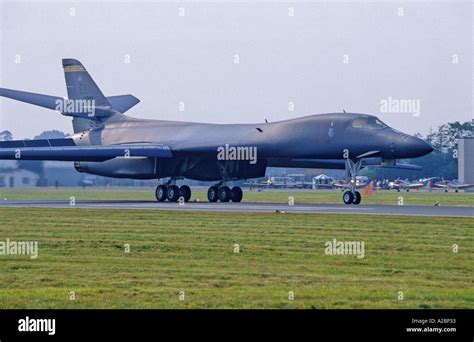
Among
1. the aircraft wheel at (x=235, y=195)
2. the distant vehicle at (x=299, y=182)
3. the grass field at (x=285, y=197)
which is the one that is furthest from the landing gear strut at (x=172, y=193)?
the distant vehicle at (x=299, y=182)

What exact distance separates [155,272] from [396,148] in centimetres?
2294

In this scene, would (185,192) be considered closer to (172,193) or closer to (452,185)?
(172,193)

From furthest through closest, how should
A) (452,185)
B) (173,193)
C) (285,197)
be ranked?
(452,185), (285,197), (173,193)

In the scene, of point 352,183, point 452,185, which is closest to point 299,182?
point 452,185

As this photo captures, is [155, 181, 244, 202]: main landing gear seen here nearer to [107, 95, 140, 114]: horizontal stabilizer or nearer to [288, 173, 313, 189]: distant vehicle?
[107, 95, 140, 114]: horizontal stabilizer

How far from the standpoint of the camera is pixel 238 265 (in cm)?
1919

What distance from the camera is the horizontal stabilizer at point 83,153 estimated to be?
45.2 metres

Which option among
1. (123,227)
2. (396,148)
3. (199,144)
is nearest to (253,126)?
(199,144)

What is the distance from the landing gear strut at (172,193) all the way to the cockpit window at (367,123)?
9021 mm

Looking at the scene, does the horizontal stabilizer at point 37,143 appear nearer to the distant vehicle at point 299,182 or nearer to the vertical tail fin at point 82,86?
the vertical tail fin at point 82,86

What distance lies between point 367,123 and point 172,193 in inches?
384

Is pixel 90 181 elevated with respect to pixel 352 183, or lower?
elevated
